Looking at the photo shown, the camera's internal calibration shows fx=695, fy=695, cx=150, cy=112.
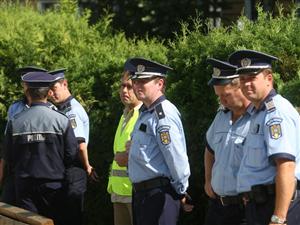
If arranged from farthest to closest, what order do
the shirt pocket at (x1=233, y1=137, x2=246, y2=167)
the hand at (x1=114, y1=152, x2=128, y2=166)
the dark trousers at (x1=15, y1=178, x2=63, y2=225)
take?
the dark trousers at (x1=15, y1=178, x2=63, y2=225) → the hand at (x1=114, y1=152, x2=128, y2=166) → the shirt pocket at (x1=233, y1=137, x2=246, y2=167)

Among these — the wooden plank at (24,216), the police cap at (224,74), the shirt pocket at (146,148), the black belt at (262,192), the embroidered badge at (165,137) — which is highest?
the police cap at (224,74)

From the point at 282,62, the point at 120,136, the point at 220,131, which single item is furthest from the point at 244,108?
the point at 120,136

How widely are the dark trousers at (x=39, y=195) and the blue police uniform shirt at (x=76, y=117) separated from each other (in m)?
0.57

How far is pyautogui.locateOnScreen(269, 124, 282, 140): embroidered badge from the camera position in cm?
399

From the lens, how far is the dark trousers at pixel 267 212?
4098mm

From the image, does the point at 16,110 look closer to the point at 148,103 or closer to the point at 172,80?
the point at 172,80

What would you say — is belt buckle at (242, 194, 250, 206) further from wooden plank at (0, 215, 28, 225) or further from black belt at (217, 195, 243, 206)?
wooden plank at (0, 215, 28, 225)

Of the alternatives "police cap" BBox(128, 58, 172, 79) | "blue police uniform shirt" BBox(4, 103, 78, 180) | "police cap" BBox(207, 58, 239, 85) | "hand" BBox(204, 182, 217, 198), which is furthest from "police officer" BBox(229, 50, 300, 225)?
"blue police uniform shirt" BBox(4, 103, 78, 180)

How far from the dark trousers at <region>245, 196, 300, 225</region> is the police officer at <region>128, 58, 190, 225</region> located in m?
0.79

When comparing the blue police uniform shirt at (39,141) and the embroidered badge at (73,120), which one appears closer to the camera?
the blue police uniform shirt at (39,141)

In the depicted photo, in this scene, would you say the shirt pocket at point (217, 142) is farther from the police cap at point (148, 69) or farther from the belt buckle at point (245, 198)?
the police cap at point (148, 69)

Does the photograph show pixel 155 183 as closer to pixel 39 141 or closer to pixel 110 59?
pixel 39 141

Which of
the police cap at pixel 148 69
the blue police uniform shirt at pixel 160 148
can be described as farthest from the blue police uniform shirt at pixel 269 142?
the police cap at pixel 148 69

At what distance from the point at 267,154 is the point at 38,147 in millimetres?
2451
